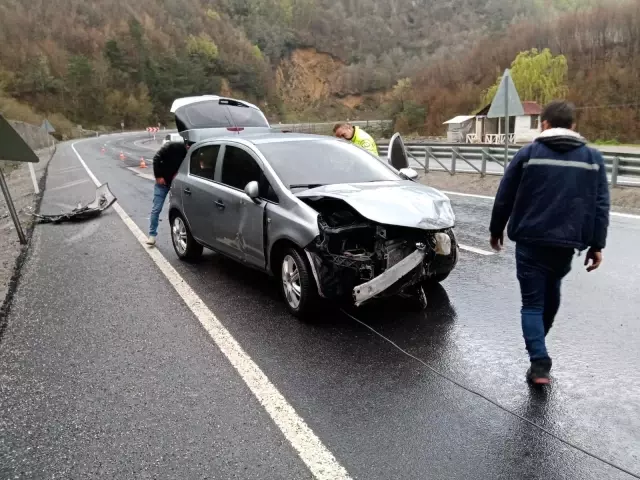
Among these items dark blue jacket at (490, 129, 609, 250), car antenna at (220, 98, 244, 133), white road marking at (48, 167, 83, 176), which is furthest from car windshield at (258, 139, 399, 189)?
white road marking at (48, 167, 83, 176)

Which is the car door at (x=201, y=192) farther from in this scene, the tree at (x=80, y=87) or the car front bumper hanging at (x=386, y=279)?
the tree at (x=80, y=87)

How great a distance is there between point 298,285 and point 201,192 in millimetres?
2200

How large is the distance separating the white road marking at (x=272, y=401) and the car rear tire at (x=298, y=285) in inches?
26.6

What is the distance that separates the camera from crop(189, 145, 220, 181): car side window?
6500 mm

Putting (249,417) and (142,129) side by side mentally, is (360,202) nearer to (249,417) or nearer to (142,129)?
(249,417)

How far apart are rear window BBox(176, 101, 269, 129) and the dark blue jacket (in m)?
9.68

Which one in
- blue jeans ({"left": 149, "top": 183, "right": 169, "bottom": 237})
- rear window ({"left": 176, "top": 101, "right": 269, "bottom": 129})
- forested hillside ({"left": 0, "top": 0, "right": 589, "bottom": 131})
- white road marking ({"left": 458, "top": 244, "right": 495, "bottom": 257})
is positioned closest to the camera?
white road marking ({"left": 458, "top": 244, "right": 495, "bottom": 257})

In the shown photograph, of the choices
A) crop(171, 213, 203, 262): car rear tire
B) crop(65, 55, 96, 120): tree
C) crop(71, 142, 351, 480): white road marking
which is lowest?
crop(71, 142, 351, 480): white road marking

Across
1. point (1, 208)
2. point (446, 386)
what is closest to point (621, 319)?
point (446, 386)

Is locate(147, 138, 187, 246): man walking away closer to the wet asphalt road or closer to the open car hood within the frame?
the wet asphalt road

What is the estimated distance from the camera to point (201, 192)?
6.57 metres

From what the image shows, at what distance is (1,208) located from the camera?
553 inches

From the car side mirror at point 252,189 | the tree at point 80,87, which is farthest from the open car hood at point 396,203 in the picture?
the tree at point 80,87

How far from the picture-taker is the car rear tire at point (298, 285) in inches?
191
